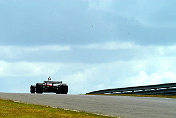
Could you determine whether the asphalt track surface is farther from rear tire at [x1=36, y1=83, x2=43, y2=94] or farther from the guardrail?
rear tire at [x1=36, y1=83, x2=43, y2=94]

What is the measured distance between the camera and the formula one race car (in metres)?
34.5

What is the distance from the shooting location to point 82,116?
487 inches

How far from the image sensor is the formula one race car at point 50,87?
113ft

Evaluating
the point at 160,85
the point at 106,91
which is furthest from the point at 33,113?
the point at 106,91

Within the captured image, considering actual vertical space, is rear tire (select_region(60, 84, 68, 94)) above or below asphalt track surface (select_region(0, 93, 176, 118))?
above

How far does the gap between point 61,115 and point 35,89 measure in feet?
77.1

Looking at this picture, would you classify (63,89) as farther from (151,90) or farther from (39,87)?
(151,90)

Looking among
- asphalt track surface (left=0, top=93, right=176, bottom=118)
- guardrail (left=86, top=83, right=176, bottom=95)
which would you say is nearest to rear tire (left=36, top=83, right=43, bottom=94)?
guardrail (left=86, top=83, right=176, bottom=95)

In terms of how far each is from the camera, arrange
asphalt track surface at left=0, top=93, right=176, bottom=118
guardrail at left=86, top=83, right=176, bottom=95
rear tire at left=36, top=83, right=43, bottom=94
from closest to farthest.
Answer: asphalt track surface at left=0, top=93, right=176, bottom=118, guardrail at left=86, top=83, right=176, bottom=95, rear tire at left=36, top=83, right=43, bottom=94

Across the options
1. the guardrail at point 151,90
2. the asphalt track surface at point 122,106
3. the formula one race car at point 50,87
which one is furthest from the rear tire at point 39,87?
the asphalt track surface at point 122,106

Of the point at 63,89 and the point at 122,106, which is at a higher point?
the point at 63,89

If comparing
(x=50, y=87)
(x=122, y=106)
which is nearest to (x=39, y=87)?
(x=50, y=87)

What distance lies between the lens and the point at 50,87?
35.2 m

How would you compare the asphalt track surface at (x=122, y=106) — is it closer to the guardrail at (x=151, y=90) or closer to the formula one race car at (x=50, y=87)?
the guardrail at (x=151, y=90)
